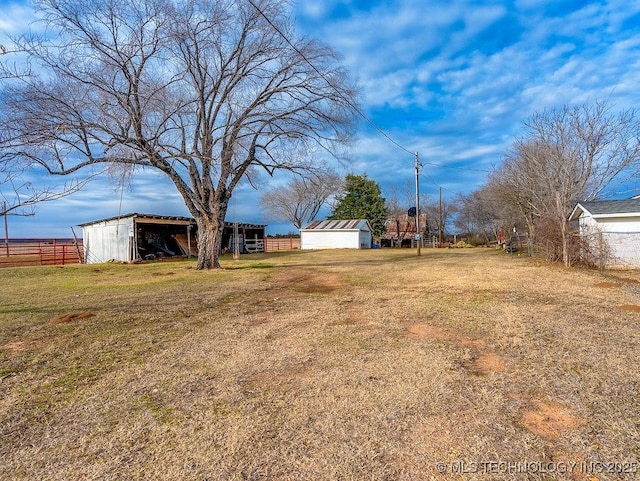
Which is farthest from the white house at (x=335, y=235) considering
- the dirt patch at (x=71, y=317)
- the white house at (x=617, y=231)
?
the dirt patch at (x=71, y=317)

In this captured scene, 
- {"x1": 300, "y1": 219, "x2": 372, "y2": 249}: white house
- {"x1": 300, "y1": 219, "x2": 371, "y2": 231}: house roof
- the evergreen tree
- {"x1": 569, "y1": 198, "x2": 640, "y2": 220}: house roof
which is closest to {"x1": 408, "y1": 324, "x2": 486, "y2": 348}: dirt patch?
{"x1": 569, "y1": 198, "x2": 640, "y2": 220}: house roof

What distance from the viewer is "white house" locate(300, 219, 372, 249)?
3431 cm

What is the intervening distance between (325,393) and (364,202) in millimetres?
40045

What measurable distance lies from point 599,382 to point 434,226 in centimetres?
4984

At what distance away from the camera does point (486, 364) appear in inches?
133

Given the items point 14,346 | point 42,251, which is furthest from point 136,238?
point 14,346

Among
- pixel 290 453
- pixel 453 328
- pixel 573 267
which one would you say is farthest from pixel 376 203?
pixel 290 453

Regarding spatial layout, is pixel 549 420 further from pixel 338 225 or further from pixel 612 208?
pixel 338 225

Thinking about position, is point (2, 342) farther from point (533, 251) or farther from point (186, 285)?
point (533, 251)

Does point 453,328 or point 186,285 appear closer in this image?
point 453,328

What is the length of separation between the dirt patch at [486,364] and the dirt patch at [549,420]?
0.65 metres

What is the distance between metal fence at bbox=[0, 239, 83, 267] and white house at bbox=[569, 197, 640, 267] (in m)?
25.9

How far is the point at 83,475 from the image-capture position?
73.5 inches

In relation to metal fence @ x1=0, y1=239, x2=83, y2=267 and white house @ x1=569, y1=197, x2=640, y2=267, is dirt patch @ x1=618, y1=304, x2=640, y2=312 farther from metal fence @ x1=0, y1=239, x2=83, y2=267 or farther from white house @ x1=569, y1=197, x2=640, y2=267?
metal fence @ x1=0, y1=239, x2=83, y2=267
